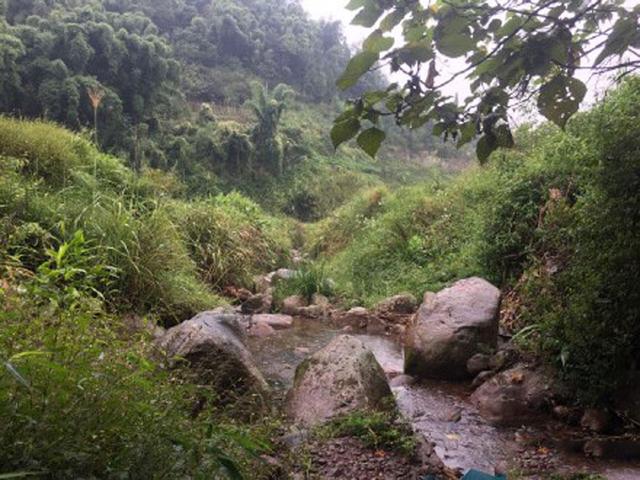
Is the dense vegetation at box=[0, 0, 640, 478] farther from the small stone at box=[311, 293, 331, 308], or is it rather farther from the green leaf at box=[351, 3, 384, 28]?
the small stone at box=[311, 293, 331, 308]

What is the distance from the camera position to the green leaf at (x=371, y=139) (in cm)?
106

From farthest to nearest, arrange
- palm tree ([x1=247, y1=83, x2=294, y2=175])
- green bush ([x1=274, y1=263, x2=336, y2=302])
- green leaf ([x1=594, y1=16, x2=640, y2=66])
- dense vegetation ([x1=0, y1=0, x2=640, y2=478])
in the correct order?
palm tree ([x1=247, y1=83, x2=294, y2=175]) → green bush ([x1=274, y1=263, x2=336, y2=302]) → dense vegetation ([x1=0, y1=0, x2=640, y2=478]) → green leaf ([x1=594, y1=16, x2=640, y2=66])

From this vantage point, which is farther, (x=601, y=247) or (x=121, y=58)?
(x=121, y=58)

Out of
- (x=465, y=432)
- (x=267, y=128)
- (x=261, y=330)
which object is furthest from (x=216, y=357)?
(x=267, y=128)

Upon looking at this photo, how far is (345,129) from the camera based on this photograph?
1038 millimetres

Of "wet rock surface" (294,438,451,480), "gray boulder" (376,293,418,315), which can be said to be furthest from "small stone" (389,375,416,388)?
"gray boulder" (376,293,418,315)

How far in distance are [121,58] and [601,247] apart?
14.3 meters

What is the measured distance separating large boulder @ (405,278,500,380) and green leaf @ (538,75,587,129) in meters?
3.45

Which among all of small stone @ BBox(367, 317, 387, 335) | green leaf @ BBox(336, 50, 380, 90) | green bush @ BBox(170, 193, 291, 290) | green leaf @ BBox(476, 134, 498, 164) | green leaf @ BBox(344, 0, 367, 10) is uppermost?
green bush @ BBox(170, 193, 291, 290)

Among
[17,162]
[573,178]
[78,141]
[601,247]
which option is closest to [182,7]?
[78,141]

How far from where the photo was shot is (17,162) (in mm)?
4965

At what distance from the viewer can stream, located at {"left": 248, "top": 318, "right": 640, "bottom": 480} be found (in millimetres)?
2940

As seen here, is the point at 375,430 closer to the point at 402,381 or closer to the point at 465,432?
the point at 465,432

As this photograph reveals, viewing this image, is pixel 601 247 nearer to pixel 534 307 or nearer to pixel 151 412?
pixel 534 307
